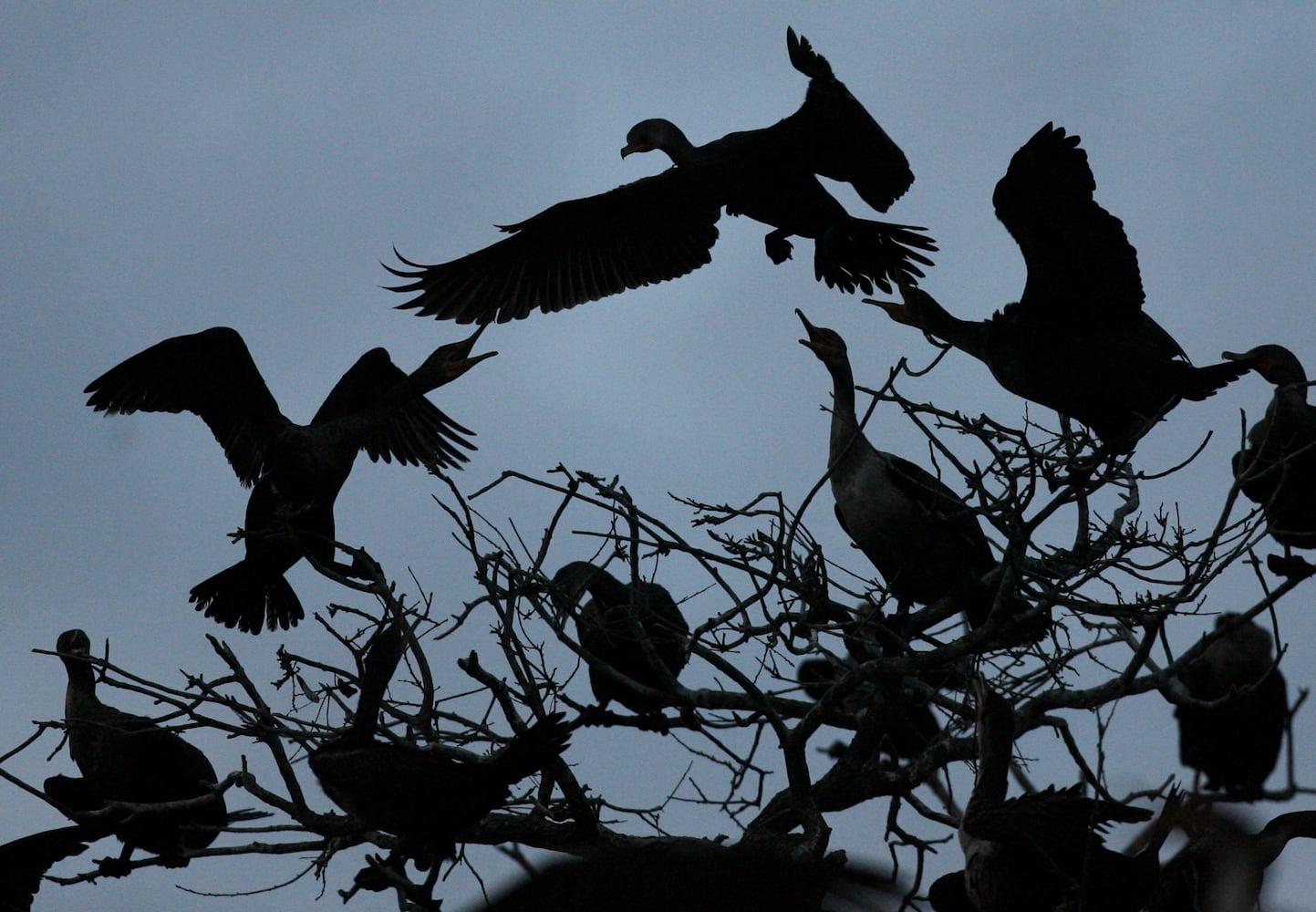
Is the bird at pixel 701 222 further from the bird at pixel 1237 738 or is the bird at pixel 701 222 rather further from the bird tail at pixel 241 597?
the bird at pixel 1237 738

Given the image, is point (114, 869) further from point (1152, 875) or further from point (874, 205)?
point (874, 205)

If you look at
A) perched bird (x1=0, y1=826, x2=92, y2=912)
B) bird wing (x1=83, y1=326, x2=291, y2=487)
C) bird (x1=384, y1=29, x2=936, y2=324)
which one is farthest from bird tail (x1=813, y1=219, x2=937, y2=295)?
perched bird (x1=0, y1=826, x2=92, y2=912)

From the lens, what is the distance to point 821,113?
7.05 metres

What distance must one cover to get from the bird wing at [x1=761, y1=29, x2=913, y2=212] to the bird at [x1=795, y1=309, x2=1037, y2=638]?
134cm

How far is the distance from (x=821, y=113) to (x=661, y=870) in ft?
19.6

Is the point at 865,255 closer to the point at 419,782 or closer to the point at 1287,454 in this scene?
the point at 1287,454

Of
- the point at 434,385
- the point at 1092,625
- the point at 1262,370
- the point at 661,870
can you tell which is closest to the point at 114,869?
the point at 434,385

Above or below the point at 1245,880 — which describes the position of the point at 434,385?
above

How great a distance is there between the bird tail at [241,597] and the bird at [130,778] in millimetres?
715

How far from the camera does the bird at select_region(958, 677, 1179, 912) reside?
12.8 feet

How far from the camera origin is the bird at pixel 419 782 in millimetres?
4477

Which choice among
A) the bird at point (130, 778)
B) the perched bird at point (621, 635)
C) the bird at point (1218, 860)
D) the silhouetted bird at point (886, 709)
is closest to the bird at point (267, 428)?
the bird at point (130, 778)

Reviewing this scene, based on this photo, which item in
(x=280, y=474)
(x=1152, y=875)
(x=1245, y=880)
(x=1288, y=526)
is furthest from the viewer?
(x=280, y=474)

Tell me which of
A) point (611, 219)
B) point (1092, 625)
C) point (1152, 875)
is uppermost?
point (611, 219)
